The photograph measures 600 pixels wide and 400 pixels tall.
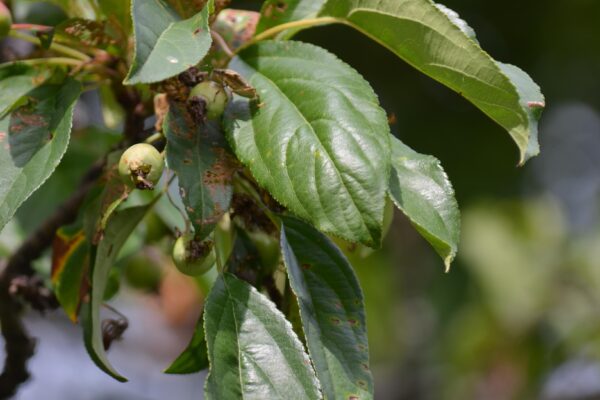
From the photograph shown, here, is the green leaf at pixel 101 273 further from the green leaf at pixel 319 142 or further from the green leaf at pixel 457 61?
the green leaf at pixel 457 61

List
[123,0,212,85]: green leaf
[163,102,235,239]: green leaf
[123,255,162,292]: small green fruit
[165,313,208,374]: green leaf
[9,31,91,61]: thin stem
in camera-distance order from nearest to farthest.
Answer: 1. [123,0,212,85]: green leaf
2. [163,102,235,239]: green leaf
3. [165,313,208,374]: green leaf
4. [9,31,91,61]: thin stem
5. [123,255,162,292]: small green fruit

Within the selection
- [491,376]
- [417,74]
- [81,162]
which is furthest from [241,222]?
[417,74]

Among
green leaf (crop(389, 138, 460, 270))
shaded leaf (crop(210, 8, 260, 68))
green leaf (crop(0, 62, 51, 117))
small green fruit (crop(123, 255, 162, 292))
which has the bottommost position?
small green fruit (crop(123, 255, 162, 292))

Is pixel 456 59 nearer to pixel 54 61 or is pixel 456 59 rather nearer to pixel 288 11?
pixel 288 11

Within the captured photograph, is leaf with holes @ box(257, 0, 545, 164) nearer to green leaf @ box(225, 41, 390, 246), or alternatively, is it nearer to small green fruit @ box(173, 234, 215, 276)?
green leaf @ box(225, 41, 390, 246)

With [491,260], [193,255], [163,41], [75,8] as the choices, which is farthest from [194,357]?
[491,260]

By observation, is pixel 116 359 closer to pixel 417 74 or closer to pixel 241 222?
pixel 417 74

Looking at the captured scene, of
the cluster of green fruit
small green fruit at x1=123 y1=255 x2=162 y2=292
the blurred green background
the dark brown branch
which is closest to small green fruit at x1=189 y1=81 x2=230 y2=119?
the cluster of green fruit
